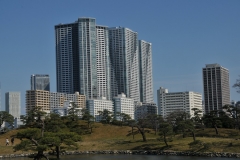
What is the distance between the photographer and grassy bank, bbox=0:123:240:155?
162ft

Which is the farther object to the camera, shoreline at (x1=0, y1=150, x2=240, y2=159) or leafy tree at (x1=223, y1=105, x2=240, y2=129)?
leafy tree at (x1=223, y1=105, x2=240, y2=129)

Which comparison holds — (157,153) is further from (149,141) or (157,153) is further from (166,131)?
(149,141)

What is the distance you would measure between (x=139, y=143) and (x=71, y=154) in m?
Answer: 9.40

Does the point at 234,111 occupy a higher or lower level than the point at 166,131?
higher

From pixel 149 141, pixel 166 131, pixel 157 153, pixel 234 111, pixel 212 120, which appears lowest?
pixel 157 153

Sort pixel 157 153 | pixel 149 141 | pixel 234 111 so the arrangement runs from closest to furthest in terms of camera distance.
Result: pixel 157 153 → pixel 149 141 → pixel 234 111

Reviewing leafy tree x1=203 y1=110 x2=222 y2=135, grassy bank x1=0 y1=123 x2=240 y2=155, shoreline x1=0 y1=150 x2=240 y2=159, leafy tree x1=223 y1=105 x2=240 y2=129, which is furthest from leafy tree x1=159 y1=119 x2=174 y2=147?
leafy tree x1=223 y1=105 x2=240 y2=129

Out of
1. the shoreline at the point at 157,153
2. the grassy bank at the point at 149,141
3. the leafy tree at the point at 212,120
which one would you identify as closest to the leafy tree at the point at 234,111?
the leafy tree at the point at 212,120

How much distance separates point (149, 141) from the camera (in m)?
58.9

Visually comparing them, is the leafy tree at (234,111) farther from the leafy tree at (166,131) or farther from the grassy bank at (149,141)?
the leafy tree at (166,131)

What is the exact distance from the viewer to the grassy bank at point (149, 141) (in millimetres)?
49438

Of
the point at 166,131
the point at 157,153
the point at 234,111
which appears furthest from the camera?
the point at 234,111

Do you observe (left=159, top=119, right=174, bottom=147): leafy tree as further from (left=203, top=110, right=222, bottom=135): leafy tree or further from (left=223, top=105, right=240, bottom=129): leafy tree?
A: (left=223, top=105, right=240, bottom=129): leafy tree

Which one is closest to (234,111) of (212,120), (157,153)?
(212,120)
